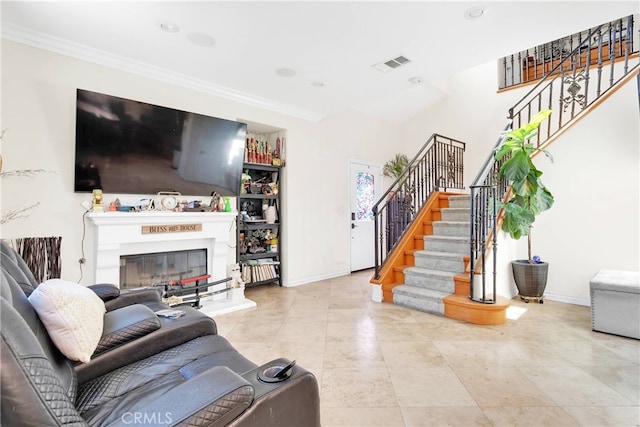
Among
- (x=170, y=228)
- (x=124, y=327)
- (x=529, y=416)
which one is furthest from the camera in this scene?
(x=170, y=228)

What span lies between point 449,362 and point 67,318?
8.03 ft

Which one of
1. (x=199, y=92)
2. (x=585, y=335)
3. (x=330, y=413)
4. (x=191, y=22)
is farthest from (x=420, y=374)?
(x=199, y=92)

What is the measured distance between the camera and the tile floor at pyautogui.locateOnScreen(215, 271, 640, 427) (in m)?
1.78

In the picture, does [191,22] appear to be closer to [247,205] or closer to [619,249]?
[247,205]

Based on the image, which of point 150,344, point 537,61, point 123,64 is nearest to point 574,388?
point 150,344

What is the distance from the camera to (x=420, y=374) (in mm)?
2207

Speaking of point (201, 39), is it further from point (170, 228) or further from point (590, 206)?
point (590, 206)

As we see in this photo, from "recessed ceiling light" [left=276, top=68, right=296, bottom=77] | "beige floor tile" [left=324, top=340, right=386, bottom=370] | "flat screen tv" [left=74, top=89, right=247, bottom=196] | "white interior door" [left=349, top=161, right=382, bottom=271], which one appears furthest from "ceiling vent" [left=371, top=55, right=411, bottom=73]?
"beige floor tile" [left=324, top=340, right=386, bottom=370]

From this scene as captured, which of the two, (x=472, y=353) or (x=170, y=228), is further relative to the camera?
(x=170, y=228)

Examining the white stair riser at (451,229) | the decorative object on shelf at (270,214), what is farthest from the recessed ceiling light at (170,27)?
the white stair riser at (451,229)

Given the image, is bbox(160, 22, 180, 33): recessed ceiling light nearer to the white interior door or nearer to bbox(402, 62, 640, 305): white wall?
the white interior door

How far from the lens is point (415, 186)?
5.25 meters

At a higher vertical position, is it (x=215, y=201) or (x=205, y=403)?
(x=215, y=201)

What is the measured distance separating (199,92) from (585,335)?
4.94 metres
